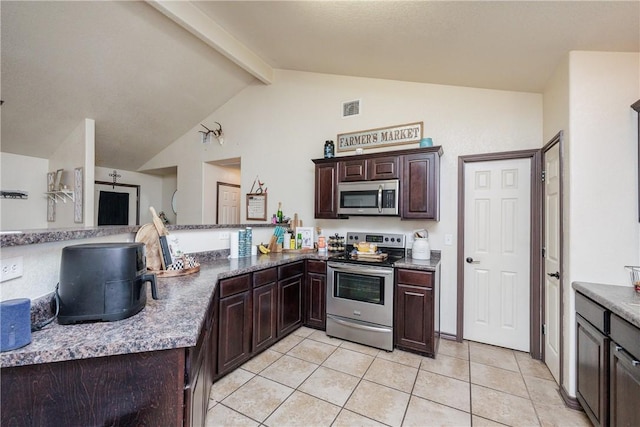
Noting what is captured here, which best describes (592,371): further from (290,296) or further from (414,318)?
(290,296)

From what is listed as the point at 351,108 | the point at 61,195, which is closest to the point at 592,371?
the point at 351,108

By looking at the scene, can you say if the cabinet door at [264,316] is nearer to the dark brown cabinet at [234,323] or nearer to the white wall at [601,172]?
the dark brown cabinet at [234,323]

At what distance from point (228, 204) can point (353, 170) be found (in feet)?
10.4

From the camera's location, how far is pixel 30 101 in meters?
3.48

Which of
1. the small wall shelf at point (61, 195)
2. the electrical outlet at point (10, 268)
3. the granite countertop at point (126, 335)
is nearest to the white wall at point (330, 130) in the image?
the small wall shelf at point (61, 195)

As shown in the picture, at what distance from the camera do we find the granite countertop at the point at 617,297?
4.62 feet

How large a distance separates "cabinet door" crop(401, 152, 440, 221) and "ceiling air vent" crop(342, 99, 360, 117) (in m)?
1.10

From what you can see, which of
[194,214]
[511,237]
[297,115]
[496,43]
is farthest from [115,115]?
[511,237]

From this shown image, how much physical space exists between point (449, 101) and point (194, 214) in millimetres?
4425

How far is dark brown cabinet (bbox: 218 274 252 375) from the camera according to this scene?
2.26 meters

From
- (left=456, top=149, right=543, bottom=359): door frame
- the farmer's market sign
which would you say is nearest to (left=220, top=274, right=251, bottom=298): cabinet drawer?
the farmer's market sign

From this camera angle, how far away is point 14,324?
907 millimetres

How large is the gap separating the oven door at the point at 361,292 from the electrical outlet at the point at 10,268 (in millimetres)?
2426

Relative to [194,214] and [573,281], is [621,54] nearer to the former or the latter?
[573,281]
